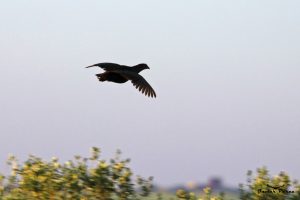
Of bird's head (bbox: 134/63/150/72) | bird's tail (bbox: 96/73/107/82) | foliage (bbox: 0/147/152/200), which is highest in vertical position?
bird's head (bbox: 134/63/150/72)

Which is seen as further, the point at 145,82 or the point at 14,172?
the point at 145,82

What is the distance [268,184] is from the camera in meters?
10.3

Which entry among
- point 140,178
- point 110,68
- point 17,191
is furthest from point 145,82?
point 17,191

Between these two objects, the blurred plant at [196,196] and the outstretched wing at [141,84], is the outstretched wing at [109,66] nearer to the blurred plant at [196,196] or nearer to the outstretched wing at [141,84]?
the outstretched wing at [141,84]

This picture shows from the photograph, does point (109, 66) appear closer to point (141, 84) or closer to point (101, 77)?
point (101, 77)

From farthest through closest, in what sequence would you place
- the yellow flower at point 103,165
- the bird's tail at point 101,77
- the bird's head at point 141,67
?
1. the bird's head at point 141,67
2. the bird's tail at point 101,77
3. the yellow flower at point 103,165

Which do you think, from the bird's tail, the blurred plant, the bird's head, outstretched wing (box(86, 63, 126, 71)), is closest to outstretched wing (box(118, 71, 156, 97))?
outstretched wing (box(86, 63, 126, 71))

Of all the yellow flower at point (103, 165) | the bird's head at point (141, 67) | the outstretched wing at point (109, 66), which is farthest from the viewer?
the bird's head at point (141, 67)

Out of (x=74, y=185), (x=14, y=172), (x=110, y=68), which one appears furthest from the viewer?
(x=110, y=68)

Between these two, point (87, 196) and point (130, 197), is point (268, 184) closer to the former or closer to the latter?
point (130, 197)

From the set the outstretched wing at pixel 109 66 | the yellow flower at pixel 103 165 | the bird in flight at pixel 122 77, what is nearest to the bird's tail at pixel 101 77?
the bird in flight at pixel 122 77

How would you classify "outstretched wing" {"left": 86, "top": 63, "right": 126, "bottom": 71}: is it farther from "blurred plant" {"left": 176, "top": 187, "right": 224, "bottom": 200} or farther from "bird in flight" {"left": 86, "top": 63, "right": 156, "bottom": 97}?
"blurred plant" {"left": 176, "top": 187, "right": 224, "bottom": 200}

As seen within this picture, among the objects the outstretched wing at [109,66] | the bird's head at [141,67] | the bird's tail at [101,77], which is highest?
the bird's head at [141,67]

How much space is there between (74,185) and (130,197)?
91cm
